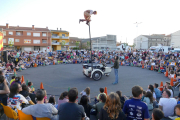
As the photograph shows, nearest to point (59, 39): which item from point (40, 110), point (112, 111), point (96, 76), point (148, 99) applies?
point (96, 76)

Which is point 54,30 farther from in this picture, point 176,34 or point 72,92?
point 72,92

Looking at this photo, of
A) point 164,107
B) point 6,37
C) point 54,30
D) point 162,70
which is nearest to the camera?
point 164,107

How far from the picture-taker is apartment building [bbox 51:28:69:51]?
4818cm

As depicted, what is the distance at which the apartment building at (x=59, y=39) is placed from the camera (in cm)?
4818

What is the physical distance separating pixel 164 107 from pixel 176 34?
53.4 meters

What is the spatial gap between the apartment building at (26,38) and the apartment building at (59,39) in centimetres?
300

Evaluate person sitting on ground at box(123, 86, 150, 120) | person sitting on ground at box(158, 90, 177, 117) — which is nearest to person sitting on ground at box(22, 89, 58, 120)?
person sitting on ground at box(123, 86, 150, 120)

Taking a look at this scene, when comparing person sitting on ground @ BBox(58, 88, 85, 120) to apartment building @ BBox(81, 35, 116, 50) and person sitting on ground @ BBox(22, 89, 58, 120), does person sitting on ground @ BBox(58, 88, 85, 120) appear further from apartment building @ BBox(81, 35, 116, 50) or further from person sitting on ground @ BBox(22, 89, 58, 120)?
apartment building @ BBox(81, 35, 116, 50)

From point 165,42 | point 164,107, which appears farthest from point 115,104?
point 165,42

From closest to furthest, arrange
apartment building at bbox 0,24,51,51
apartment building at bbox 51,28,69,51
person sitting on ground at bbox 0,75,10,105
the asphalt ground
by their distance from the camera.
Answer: person sitting on ground at bbox 0,75,10,105, the asphalt ground, apartment building at bbox 0,24,51,51, apartment building at bbox 51,28,69,51

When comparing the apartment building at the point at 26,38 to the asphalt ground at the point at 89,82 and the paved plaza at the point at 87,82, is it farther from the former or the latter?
the asphalt ground at the point at 89,82

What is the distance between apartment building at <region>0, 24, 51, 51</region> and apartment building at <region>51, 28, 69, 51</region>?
2998mm

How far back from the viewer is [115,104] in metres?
2.44

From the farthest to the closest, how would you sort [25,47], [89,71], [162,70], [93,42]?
[93,42] → [25,47] → [162,70] → [89,71]
